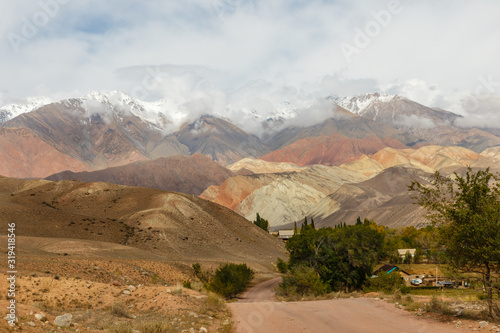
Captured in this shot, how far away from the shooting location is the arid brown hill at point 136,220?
69625 millimetres

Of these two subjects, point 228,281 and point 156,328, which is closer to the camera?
point 156,328

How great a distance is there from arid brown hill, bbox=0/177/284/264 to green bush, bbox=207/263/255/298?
1297 centimetres

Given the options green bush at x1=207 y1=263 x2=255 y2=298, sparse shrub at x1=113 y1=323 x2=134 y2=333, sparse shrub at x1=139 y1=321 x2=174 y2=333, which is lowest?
green bush at x1=207 y1=263 x2=255 y2=298

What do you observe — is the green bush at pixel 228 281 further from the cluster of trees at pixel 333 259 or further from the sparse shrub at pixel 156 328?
the sparse shrub at pixel 156 328

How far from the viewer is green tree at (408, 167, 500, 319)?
18.1 metres

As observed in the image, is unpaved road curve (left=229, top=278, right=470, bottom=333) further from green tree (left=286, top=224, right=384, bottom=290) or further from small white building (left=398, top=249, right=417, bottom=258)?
small white building (left=398, top=249, right=417, bottom=258)

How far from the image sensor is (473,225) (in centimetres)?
1828

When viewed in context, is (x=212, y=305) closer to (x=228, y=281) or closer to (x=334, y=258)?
(x=228, y=281)

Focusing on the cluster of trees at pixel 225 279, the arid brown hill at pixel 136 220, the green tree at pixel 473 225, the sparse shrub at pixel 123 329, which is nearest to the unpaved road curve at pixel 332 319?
the green tree at pixel 473 225

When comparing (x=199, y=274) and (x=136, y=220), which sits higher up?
(x=136, y=220)

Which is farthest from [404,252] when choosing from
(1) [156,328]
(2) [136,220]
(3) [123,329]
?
(3) [123,329]

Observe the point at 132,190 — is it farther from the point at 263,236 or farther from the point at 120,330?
the point at 120,330

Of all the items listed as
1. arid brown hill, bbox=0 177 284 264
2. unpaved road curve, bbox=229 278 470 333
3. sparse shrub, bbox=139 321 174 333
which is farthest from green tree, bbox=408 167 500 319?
arid brown hill, bbox=0 177 284 264

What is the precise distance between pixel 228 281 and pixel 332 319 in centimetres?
3269
